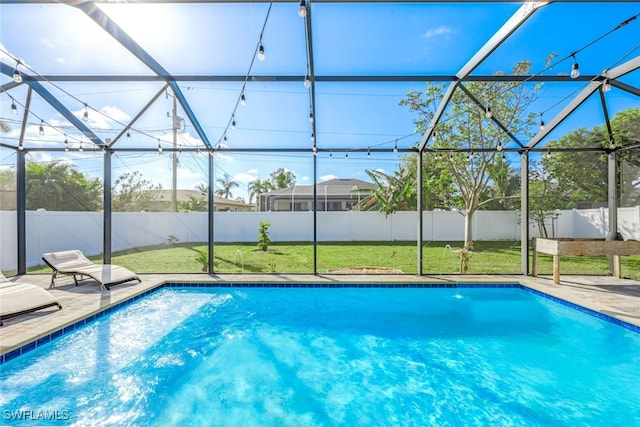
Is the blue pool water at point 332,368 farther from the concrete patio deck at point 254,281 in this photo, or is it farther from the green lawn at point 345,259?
the green lawn at point 345,259

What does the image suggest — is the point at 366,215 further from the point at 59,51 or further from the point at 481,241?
the point at 59,51

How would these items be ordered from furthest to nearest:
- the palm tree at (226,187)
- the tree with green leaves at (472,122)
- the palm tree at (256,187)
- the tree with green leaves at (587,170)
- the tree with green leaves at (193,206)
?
1. the palm tree at (226,187)
2. the palm tree at (256,187)
3. the tree with green leaves at (193,206)
4. the tree with green leaves at (472,122)
5. the tree with green leaves at (587,170)

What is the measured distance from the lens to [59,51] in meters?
5.01

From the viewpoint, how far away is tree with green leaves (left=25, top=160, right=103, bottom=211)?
41.2 ft

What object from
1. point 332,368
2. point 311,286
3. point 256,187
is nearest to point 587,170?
point 311,286

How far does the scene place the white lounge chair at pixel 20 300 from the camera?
13.1ft

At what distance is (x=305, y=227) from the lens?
1452 centimetres

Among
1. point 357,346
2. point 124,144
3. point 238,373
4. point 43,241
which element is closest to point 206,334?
point 238,373

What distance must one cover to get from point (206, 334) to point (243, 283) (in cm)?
188

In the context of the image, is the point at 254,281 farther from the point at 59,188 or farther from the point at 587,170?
the point at 587,170

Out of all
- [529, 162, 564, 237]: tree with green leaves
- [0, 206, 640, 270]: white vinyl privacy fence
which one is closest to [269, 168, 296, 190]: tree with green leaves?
[0, 206, 640, 270]: white vinyl privacy fence

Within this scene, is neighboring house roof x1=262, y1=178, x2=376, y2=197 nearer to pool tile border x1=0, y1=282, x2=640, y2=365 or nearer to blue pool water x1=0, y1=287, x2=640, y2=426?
pool tile border x1=0, y1=282, x2=640, y2=365

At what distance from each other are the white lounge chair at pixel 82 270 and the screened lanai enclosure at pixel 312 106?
2.33 ft

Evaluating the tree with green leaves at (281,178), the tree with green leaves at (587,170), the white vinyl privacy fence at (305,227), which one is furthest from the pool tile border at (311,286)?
the tree with green leaves at (281,178)
